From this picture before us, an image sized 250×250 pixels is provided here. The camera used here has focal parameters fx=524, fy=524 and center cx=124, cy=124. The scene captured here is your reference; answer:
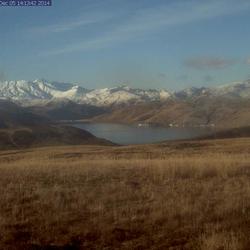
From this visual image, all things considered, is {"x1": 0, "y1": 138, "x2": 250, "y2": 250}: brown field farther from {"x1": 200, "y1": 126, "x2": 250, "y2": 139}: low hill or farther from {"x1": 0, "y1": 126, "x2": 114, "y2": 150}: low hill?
{"x1": 200, "y1": 126, "x2": 250, "y2": 139}: low hill

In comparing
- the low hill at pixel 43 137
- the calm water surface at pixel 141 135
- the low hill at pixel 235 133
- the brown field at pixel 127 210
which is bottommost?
the calm water surface at pixel 141 135

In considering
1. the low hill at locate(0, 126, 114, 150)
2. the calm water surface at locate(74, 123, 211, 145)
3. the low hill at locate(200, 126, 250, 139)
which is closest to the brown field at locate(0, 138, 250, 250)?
the low hill at locate(0, 126, 114, 150)

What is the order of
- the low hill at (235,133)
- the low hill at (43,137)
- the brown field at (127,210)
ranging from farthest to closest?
the low hill at (235,133), the low hill at (43,137), the brown field at (127,210)

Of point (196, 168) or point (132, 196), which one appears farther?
point (196, 168)

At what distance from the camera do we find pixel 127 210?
31.8ft

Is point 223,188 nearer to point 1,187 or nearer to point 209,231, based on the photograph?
point 209,231

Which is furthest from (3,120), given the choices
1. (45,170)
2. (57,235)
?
(57,235)

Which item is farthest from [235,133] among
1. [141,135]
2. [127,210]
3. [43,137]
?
[127,210]

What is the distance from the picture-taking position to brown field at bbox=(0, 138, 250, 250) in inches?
308

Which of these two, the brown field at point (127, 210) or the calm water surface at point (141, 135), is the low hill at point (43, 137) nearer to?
the calm water surface at point (141, 135)

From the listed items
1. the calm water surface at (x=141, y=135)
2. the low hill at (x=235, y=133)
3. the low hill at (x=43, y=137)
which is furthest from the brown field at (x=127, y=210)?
the low hill at (x=235, y=133)

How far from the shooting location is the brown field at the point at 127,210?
7824 mm

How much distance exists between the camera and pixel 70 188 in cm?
1203

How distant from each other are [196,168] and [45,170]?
4464 mm
